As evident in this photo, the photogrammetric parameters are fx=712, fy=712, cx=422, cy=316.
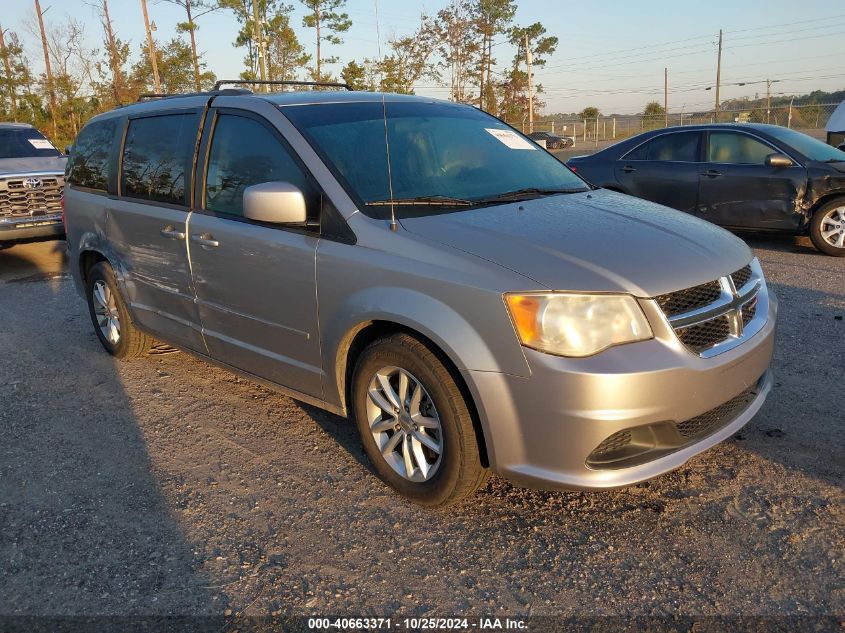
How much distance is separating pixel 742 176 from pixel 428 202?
636 cm

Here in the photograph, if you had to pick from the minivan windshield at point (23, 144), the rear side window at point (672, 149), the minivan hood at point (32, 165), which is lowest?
the rear side window at point (672, 149)

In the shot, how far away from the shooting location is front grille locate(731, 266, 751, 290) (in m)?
3.12

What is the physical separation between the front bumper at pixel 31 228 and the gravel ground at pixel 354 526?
5592mm

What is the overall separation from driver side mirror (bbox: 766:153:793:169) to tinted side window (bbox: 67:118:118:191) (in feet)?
22.5

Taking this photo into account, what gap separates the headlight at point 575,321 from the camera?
2.64m

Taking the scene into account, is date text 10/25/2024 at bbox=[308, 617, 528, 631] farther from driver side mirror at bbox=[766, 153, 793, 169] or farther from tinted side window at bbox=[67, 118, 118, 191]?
driver side mirror at bbox=[766, 153, 793, 169]

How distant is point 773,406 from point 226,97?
359 centimetres

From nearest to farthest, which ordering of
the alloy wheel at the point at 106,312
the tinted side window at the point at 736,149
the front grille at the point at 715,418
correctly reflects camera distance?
the front grille at the point at 715,418
the alloy wheel at the point at 106,312
the tinted side window at the point at 736,149

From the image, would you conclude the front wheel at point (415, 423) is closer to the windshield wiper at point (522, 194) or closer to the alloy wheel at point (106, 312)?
the windshield wiper at point (522, 194)

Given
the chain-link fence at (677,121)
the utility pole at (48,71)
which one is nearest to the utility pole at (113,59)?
the utility pole at (48,71)

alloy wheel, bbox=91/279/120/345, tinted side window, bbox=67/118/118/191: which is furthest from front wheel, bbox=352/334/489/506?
tinted side window, bbox=67/118/118/191

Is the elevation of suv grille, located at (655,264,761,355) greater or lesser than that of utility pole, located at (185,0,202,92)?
lesser

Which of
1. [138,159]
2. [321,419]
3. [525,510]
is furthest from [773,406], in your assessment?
[138,159]

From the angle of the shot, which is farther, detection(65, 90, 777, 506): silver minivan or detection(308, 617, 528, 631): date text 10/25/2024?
detection(65, 90, 777, 506): silver minivan
